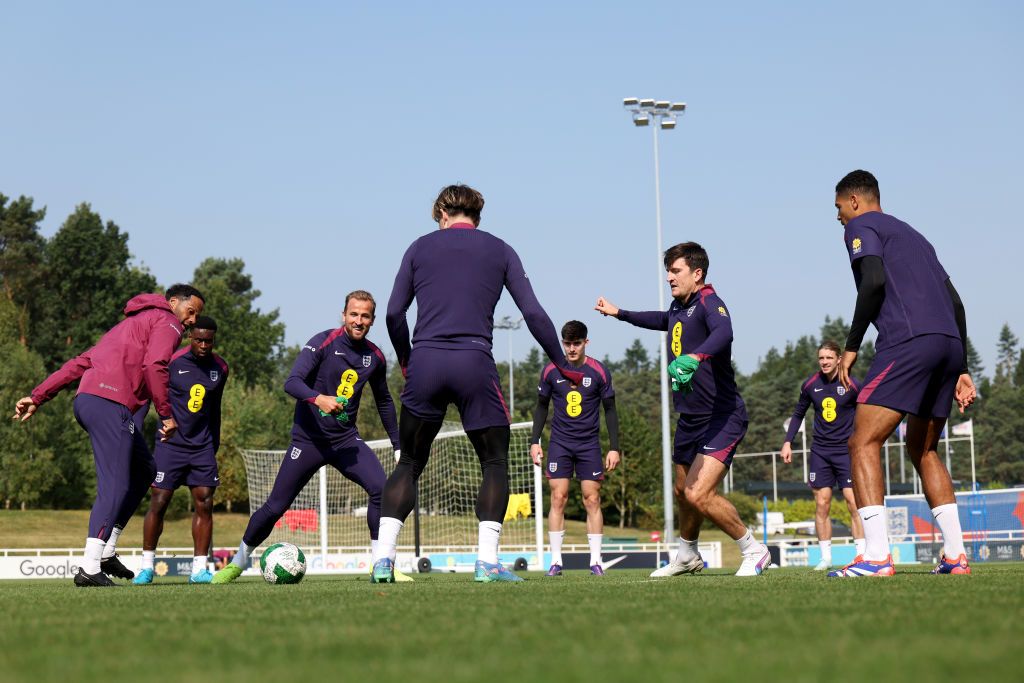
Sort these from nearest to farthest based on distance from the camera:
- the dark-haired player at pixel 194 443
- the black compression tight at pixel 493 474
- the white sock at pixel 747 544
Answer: the black compression tight at pixel 493 474 → the white sock at pixel 747 544 → the dark-haired player at pixel 194 443

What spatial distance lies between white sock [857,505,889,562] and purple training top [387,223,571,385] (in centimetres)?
230

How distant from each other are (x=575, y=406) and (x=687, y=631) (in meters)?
10.0

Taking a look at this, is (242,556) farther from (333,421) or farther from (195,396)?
(195,396)

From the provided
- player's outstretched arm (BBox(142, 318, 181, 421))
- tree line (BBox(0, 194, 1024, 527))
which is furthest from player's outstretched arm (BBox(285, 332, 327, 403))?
tree line (BBox(0, 194, 1024, 527))

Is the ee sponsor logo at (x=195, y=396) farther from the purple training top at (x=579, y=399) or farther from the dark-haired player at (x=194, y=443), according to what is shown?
the purple training top at (x=579, y=399)

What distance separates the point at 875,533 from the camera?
750 centimetres

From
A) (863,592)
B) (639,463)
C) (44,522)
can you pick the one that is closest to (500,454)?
(863,592)

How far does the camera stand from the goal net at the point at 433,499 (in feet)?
97.2

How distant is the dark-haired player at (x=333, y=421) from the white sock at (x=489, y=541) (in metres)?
2.58

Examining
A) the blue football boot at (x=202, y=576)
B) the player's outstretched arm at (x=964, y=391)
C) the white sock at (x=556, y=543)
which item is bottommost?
the blue football boot at (x=202, y=576)

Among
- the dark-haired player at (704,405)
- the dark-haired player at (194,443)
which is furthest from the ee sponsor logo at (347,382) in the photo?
the dark-haired player at (704,405)

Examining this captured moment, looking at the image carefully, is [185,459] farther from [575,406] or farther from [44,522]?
[44,522]

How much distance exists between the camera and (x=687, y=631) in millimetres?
3510

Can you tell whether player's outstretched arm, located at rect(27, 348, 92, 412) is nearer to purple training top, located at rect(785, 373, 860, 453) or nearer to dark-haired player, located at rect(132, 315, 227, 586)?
dark-haired player, located at rect(132, 315, 227, 586)
